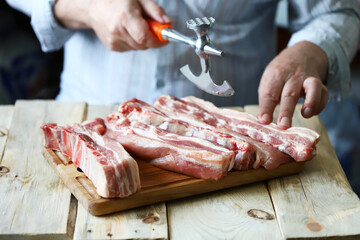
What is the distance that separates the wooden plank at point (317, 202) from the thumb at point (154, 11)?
0.69 meters

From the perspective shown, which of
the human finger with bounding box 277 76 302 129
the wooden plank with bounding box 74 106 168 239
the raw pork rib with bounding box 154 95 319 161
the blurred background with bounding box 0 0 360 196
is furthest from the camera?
the blurred background with bounding box 0 0 360 196

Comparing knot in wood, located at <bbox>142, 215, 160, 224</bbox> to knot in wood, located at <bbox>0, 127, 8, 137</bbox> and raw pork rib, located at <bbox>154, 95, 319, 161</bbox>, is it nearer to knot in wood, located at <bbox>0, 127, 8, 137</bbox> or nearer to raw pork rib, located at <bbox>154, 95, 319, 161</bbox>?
raw pork rib, located at <bbox>154, 95, 319, 161</bbox>

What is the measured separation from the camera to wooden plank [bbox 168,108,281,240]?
1.45 m

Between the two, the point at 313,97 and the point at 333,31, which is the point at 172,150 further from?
the point at 333,31

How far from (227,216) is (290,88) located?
603 millimetres

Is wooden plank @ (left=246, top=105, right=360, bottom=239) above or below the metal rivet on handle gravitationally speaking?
above

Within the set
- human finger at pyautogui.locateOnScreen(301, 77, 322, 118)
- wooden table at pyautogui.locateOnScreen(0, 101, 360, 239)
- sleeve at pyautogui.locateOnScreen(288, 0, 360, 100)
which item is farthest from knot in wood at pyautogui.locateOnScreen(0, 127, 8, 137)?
sleeve at pyautogui.locateOnScreen(288, 0, 360, 100)

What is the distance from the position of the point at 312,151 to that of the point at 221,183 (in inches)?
12.9

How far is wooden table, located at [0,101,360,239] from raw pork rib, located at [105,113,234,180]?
0.09m

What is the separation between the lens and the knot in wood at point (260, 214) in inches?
59.9

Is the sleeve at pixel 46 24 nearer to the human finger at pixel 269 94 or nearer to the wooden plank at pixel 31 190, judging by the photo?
the wooden plank at pixel 31 190

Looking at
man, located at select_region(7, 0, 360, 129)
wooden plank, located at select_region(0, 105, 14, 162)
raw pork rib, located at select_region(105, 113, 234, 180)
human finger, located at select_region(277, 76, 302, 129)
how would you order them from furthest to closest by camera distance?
1. man, located at select_region(7, 0, 360, 129)
2. wooden plank, located at select_region(0, 105, 14, 162)
3. human finger, located at select_region(277, 76, 302, 129)
4. raw pork rib, located at select_region(105, 113, 234, 180)

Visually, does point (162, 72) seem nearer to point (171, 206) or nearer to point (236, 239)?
point (171, 206)

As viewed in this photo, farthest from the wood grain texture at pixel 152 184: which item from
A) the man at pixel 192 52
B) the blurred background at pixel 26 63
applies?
the blurred background at pixel 26 63
